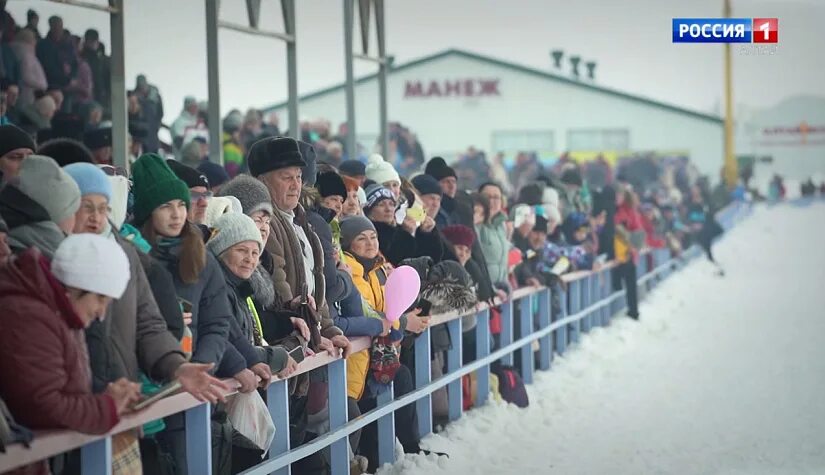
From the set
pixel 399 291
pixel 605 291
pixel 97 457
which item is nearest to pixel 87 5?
pixel 399 291

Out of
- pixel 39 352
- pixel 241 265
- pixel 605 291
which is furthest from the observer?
pixel 605 291

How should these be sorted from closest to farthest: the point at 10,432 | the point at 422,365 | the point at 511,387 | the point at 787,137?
the point at 10,432
the point at 422,365
the point at 511,387
the point at 787,137

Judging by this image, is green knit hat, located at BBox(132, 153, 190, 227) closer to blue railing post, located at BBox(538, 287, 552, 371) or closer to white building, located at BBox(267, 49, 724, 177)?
blue railing post, located at BBox(538, 287, 552, 371)

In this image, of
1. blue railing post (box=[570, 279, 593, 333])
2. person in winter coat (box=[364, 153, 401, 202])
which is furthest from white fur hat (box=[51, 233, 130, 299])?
blue railing post (box=[570, 279, 593, 333])

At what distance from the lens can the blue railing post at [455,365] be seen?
952 cm

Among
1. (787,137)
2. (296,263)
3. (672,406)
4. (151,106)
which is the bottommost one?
(672,406)

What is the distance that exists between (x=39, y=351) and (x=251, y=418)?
1638 millimetres

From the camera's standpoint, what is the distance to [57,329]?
4.46 m

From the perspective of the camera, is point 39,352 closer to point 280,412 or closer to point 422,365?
point 280,412

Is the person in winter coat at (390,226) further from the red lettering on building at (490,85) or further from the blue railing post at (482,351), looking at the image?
the red lettering on building at (490,85)

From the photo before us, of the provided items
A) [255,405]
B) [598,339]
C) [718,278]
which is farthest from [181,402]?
[718,278]

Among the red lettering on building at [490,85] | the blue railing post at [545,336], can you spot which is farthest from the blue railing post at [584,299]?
the red lettering on building at [490,85]

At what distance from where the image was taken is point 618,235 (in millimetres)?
17922

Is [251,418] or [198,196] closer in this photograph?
[251,418]
